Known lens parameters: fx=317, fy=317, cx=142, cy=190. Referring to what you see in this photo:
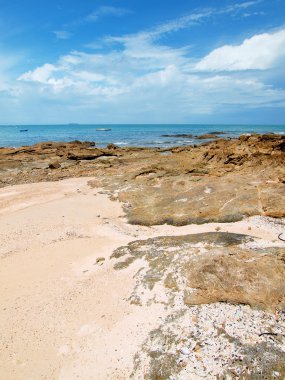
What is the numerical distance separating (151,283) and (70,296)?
2.25 meters

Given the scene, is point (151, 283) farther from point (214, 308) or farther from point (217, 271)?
point (214, 308)

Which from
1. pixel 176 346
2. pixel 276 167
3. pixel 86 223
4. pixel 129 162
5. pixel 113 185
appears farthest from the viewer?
pixel 129 162

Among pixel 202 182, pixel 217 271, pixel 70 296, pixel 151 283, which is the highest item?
pixel 202 182

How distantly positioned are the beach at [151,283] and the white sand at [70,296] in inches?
1.2

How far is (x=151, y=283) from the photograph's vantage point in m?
8.64

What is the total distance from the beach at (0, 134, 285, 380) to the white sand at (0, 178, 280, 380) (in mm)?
29

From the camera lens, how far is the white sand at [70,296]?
6.74 metres

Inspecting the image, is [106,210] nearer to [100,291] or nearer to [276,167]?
[100,291]

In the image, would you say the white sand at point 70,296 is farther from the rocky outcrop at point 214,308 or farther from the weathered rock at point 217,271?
the weathered rock at point 217,271

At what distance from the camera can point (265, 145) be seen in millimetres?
A: 19328

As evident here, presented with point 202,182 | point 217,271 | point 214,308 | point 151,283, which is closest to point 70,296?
point 151,283

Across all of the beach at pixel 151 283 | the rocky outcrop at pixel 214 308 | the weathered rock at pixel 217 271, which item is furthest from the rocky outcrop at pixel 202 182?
the rocky outcrop at pixel 214 308

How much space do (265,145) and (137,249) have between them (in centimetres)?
1243

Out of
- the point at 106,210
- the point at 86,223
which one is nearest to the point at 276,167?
the point at 106,210
